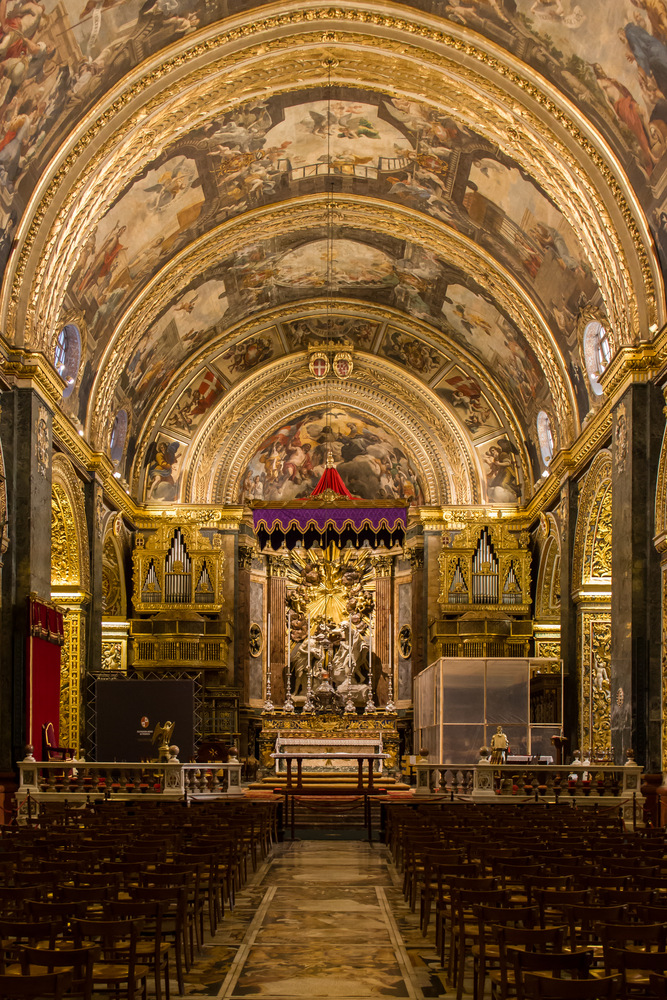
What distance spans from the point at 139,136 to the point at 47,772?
1161 centimetres

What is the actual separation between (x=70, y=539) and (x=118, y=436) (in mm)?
4882

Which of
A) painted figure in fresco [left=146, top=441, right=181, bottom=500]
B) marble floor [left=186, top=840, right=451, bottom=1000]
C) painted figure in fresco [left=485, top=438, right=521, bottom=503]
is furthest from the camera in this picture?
painted figure in fresco [left=485, top=438, right=521, bottom=503]

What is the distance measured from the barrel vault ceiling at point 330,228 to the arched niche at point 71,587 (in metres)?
1.79

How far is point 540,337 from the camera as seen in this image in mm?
27406

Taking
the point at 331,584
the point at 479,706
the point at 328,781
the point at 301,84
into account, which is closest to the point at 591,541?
the point at 479,706

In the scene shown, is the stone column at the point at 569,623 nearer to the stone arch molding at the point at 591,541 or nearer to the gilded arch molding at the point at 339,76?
the stone arch molding at the point at 591,541

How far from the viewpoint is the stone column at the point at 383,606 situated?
36969 millimetres

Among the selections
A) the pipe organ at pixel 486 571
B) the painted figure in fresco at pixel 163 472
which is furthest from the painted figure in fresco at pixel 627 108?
the painted figure in fresco at pixel 163 472

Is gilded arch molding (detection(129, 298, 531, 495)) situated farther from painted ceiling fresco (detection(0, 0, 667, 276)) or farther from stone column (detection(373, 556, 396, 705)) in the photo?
painted ceiling fresco (detection(0, 0, 667, 276))

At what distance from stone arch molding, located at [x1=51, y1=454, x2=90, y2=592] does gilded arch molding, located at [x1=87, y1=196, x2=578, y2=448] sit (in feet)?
5.42

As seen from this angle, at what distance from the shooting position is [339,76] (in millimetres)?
23109

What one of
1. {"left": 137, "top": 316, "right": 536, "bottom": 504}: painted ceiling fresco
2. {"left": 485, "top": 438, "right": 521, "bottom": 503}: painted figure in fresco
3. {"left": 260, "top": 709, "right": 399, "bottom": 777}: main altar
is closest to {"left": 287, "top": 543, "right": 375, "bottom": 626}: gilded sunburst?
{"left": 260, "top": 709, "right": 399, "bottom": 777}: main altar

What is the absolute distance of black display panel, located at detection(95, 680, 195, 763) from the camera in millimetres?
26906

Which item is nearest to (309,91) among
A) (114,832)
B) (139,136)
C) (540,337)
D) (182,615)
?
(139,136)
